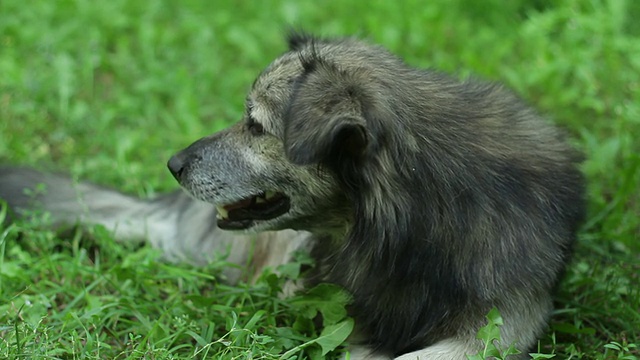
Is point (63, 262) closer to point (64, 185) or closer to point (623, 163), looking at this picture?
point (64, 185)

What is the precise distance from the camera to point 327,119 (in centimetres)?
339

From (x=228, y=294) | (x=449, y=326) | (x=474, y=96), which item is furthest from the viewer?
(x=228, y=294)

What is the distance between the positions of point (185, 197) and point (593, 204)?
2447mm

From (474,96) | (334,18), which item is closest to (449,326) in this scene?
(474,96)

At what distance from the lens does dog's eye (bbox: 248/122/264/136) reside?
3.90 metres

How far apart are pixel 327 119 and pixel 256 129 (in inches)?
24.6

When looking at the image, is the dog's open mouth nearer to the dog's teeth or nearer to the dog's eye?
the dog's teeth

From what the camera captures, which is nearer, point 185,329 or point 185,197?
point 185,329

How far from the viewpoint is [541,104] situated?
21.8 ft

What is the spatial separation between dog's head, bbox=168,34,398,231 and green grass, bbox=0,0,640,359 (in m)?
0.43

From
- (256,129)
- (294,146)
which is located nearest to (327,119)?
(294,146)

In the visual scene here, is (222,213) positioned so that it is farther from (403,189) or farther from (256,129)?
(403,189)

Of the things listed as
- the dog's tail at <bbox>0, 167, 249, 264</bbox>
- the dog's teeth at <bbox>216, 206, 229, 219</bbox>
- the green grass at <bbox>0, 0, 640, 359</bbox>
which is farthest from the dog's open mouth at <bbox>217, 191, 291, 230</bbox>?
the dog's tail at <bbox>0, 167, 249, 264</bbox>

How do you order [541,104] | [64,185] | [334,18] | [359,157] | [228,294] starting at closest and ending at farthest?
[359,157]
[228,294]
[64,185]
[541,104]
[334,18]
